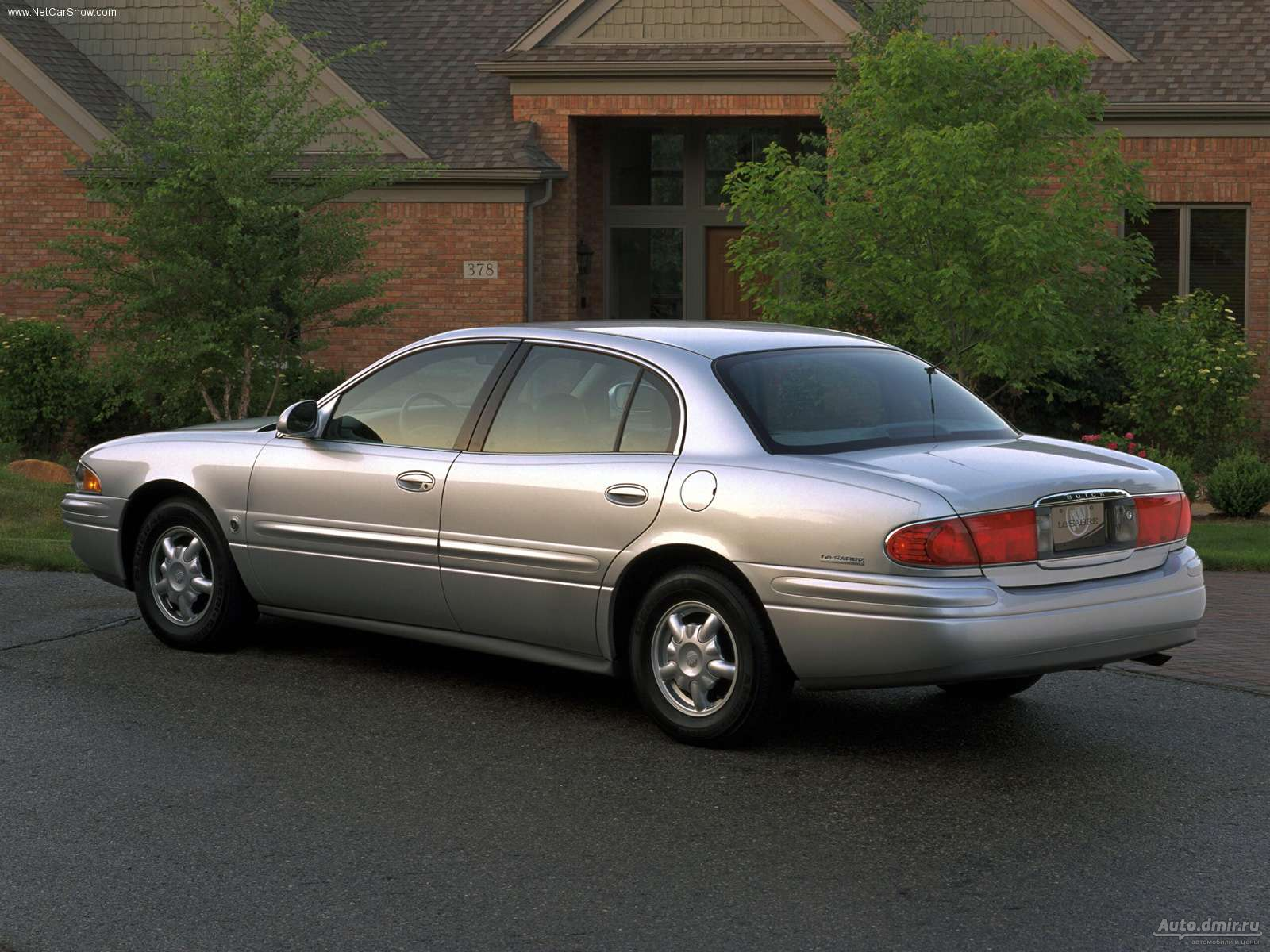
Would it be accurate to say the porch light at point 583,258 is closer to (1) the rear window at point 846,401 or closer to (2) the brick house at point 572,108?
(2) the brick house at point 572,108

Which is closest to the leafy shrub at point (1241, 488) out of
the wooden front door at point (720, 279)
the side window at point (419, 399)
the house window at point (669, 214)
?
the side window at point (419, 399)

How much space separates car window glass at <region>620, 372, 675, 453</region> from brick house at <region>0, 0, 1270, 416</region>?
52.6 ft

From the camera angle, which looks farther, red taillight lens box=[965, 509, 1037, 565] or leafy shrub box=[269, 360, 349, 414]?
leafy shrub box=[269, 360, 349, 414]

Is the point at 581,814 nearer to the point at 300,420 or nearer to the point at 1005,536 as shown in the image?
the point at 1005,536

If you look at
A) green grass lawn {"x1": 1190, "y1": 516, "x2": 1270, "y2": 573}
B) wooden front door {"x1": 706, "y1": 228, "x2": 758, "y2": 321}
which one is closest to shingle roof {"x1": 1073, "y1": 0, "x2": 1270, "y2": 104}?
wooden front door {"x1": 706, "y1": 228, "x2": 758, "y2": 321}

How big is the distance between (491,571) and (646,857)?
2044 millimetres

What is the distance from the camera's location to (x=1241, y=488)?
14852 millimetres

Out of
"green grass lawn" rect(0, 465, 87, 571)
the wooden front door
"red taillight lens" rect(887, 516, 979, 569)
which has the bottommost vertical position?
"green grass lawn" rect(0, 465, 87, 571)

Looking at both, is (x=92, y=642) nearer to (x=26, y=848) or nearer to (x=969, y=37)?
(x=26, y=848)

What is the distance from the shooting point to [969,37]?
22.1m

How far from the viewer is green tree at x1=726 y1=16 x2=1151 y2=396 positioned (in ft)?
45.5

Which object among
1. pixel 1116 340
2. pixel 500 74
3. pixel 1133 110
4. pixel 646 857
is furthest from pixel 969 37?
pixel 646 857

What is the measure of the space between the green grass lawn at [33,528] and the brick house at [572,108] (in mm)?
7567

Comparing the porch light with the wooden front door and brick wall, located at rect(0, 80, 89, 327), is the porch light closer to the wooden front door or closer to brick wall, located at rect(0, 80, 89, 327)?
the wooden front door
